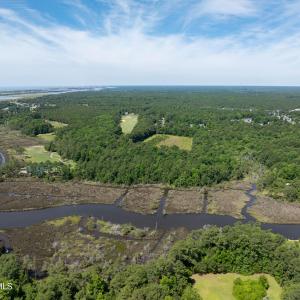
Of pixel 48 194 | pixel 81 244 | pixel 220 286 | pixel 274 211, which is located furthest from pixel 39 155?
pixel 220 286

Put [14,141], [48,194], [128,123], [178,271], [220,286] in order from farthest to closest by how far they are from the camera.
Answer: [128,123]
[14,141]
[48,194]
[220,286]
[178,271]

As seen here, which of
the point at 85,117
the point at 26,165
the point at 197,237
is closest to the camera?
the point at 197,237

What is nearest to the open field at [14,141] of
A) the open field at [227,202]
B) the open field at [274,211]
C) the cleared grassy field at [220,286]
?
the open field at [227,202]

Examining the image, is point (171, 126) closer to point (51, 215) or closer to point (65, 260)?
point (51, 215)

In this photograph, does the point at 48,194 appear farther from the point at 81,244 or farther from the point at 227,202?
the point at 227,202

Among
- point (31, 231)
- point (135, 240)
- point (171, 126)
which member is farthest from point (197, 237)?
point (171, 126)

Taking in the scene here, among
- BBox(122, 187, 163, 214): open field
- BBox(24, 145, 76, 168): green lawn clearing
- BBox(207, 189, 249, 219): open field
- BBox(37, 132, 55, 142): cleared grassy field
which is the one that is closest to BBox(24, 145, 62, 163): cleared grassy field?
BBox(24, 145, 76, 168): green lawn clearing
